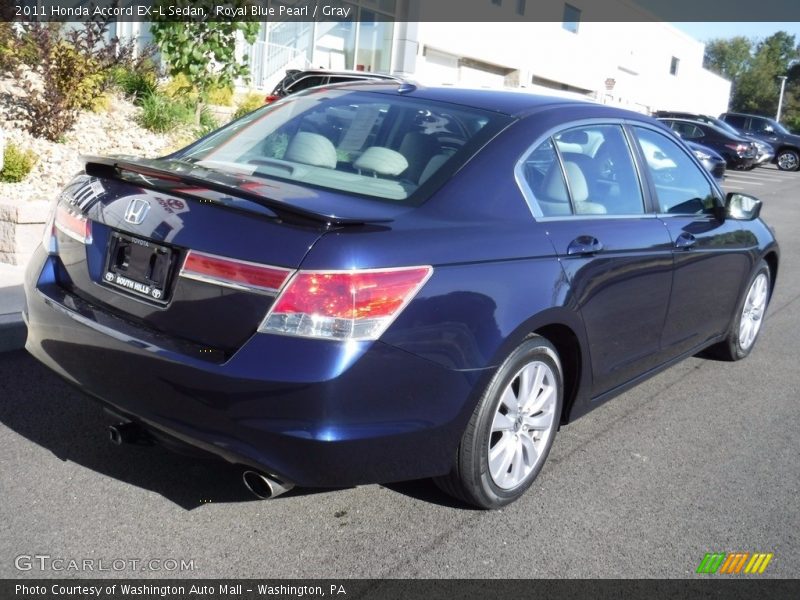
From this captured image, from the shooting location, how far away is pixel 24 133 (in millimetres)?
8711

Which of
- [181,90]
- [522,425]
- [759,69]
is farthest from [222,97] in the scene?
[759,69]

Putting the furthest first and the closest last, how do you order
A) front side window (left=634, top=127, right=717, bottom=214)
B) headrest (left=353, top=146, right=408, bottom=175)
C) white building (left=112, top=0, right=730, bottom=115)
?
white building (left=112, top=0, right=730, bottom=115) < front side window (left=634, top=127, right=717, bottom=214) < headrest (left=353, top=146, right=408, bottom=175)

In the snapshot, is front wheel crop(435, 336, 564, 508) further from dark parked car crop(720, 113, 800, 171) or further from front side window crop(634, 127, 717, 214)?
dark parked car crop(720, 113, 800, 171)

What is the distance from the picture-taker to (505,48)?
3353 centimetres

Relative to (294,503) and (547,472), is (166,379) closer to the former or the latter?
(294,503)

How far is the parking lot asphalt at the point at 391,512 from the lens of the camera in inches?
123

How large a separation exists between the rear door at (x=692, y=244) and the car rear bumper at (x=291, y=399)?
193cm

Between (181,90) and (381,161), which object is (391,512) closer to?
(381,161)

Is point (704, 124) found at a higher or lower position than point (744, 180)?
higher

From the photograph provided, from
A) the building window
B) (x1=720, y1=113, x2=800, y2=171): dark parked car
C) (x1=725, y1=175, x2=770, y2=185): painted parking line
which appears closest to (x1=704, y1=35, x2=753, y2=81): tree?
the building window

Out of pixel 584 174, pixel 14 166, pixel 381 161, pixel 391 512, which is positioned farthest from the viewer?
pixel 14 166

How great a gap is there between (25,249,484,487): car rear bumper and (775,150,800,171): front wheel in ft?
108

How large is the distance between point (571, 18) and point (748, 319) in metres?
35.6

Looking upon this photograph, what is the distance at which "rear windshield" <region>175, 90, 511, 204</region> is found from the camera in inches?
139
